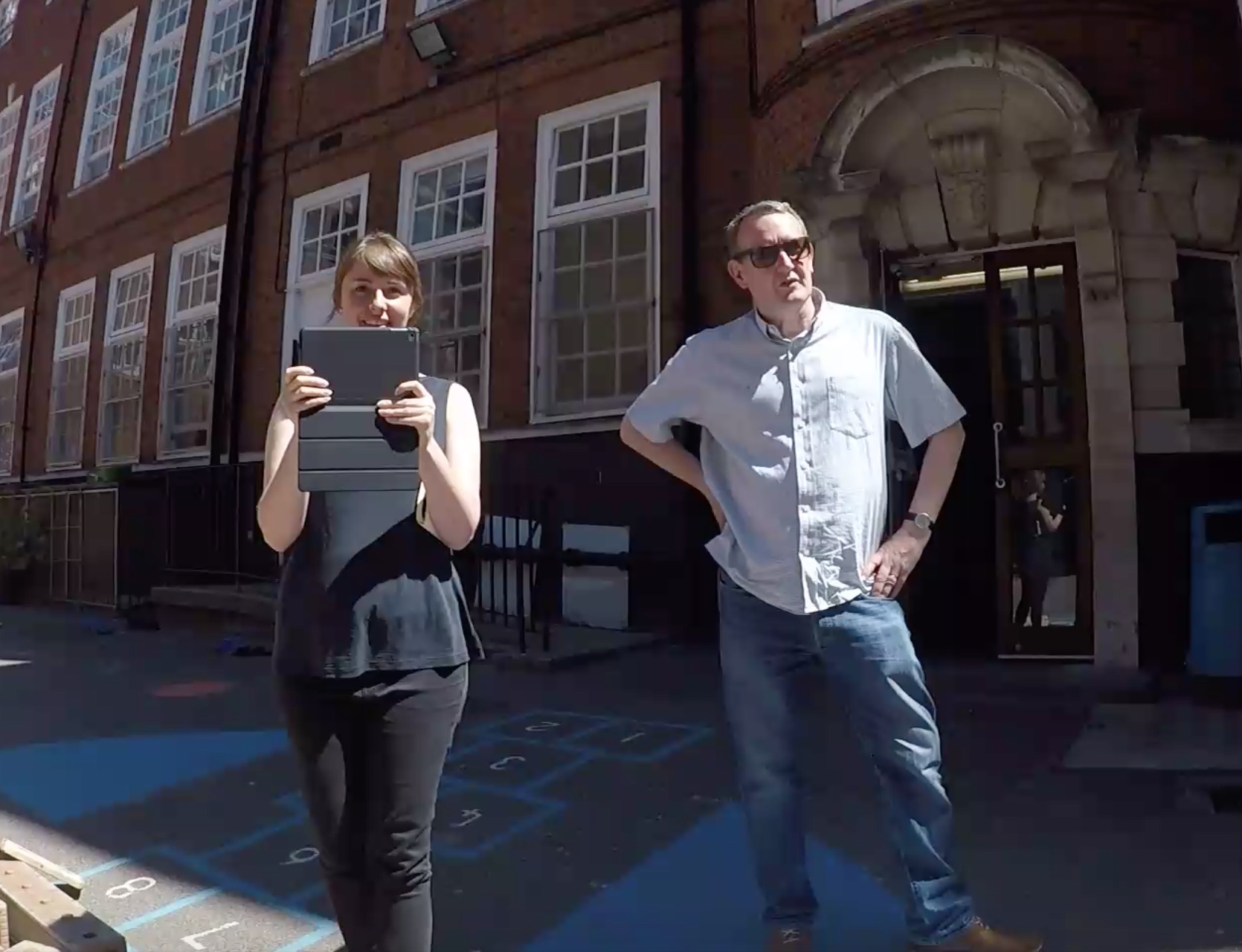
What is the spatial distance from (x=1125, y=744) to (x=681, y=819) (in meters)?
2.17

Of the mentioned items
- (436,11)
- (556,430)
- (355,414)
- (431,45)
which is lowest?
(355,414)

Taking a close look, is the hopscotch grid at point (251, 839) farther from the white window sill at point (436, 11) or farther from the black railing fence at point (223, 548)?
the white window sill at point (436, 11)

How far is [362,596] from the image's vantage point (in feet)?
6.56

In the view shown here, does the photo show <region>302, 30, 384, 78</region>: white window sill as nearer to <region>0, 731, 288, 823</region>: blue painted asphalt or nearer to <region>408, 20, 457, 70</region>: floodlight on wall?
<region>408, 20, 457, 70</region>: floodlight on wall

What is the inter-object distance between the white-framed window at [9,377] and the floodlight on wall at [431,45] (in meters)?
10.7

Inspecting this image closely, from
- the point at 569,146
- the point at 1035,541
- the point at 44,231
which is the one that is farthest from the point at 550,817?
the point at 44,231

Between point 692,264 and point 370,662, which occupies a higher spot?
point 692,264

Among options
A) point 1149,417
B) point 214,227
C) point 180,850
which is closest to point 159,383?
point 214,227

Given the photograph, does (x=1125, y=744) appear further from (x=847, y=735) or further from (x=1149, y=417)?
(x=1149, y=417)

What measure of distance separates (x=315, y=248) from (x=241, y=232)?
138cm

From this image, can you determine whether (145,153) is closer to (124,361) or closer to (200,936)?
(124,361)

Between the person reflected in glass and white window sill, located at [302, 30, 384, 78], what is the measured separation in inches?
337

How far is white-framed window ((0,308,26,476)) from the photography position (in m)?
17.3

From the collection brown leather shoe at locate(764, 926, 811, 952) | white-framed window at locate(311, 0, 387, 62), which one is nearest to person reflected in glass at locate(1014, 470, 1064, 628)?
brown leather shoe at locate(764, 926, 811, 952)
